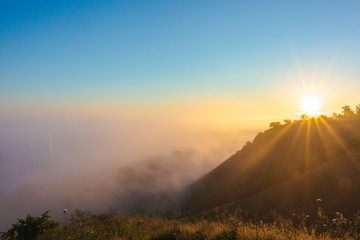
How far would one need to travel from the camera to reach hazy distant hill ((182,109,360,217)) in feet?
69.3

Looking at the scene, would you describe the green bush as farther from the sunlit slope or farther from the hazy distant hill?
the sunlit slope

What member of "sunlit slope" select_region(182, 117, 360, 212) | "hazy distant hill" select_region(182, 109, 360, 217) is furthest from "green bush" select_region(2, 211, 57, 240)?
"sunlit slope" select_region(182, 117, 360, 212)

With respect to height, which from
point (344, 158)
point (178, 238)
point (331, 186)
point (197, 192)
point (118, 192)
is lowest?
point (118, 192)

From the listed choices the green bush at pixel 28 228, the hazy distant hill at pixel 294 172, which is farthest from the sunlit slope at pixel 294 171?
the green bush at pixel 28 228

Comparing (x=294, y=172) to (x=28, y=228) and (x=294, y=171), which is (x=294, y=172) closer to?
(x=294, y=171)

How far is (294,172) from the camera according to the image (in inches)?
1346

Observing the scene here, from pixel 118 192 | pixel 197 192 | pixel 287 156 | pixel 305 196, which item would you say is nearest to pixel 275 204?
pixel 305 196

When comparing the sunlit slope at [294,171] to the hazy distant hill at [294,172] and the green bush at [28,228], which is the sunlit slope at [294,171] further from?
the green bush at [28,228]

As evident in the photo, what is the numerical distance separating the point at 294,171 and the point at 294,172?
34 centimetres

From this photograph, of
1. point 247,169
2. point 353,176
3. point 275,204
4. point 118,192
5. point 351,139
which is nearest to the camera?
point 353,176

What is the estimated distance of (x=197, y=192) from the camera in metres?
55.1

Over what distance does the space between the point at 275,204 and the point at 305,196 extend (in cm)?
321

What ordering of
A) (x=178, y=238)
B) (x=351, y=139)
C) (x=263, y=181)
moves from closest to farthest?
(x=178, y=238) → (x=351, y=139) → (x=263, y=181)

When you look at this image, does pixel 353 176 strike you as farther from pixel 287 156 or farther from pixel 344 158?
pixel 287 156
